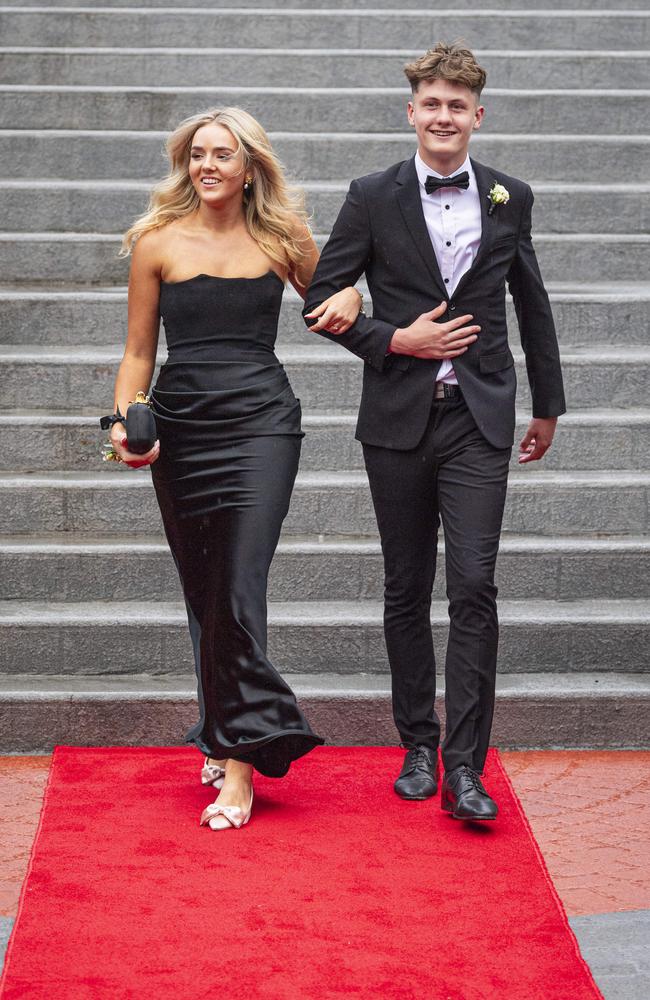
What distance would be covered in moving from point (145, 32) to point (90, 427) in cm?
354

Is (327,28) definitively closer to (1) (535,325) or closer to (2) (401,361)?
(1) (535,325)

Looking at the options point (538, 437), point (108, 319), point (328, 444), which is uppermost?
point (538, 437)

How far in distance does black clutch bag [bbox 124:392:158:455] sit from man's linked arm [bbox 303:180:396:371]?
→ 602 millimetres

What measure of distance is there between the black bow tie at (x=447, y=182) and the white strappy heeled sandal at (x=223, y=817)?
200 cm

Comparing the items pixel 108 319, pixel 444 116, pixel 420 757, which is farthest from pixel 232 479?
pixel 108 319

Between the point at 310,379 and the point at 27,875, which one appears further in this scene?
the point at 310,379

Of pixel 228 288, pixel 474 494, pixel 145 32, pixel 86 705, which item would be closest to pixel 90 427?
pixel 86 705

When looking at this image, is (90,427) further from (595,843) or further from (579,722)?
(595,843)

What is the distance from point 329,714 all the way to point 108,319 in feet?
7.72

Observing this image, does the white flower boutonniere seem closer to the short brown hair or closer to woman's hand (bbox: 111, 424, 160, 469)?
the short brown hair

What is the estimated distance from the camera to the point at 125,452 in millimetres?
4562

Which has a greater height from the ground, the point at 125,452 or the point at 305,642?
the point at 125,452

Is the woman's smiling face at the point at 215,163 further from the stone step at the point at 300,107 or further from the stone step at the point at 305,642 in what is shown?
the stone step at the point at 300,107

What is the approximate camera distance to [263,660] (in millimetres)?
4531
